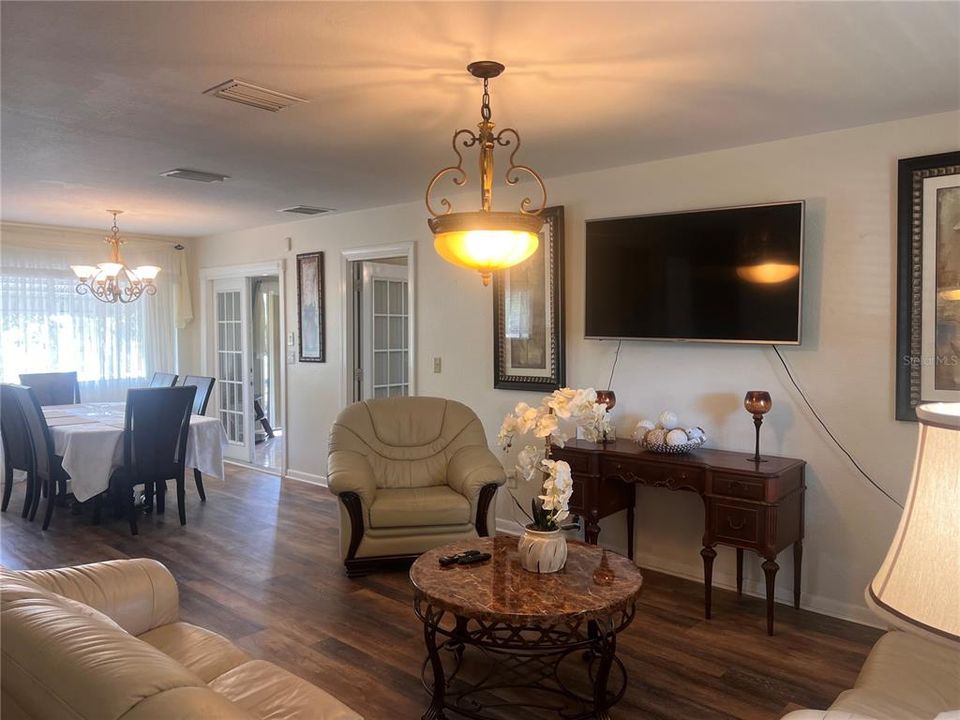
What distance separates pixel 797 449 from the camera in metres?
3.61

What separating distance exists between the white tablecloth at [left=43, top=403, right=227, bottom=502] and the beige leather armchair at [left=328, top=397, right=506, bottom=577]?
1631 millimetres

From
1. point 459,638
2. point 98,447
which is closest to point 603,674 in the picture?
point 459,638

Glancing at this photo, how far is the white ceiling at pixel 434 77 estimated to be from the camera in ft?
7.12

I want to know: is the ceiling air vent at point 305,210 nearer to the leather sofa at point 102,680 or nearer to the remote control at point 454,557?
the remote control at point 454,557

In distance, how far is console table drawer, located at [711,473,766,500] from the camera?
10.7 ft

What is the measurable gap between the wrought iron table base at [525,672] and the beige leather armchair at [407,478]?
0.98 metres

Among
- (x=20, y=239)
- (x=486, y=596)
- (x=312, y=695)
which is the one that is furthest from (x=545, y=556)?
(x=20, y=239)

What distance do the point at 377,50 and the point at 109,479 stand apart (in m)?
3.79

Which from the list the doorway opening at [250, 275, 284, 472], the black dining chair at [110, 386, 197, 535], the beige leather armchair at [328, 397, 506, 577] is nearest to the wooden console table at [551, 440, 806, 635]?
the beige leather armchair at [328, 397, 506, 577]

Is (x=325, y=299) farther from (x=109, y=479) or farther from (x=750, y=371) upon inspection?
(x=750, y=371)

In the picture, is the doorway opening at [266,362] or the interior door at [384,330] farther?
the doorway opening at [266,362]

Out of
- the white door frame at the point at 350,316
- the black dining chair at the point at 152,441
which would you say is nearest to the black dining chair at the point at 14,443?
the black dining chair at the point at 152,441

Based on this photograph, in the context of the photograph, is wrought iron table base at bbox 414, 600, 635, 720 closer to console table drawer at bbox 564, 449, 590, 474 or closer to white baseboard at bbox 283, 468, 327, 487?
console table drawer at bbox 564, 449, 590, 474

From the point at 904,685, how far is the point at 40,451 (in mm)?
5217
